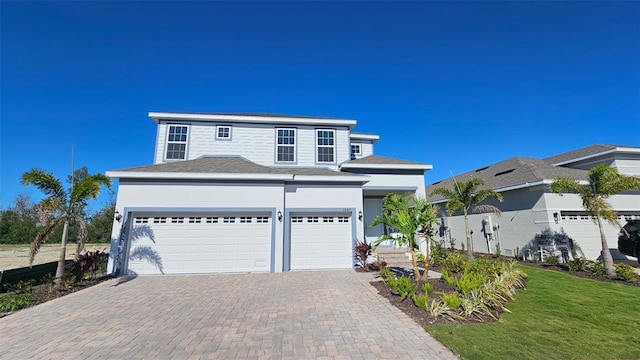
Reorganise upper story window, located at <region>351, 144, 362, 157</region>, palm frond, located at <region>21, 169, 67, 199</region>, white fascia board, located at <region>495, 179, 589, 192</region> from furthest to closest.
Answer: upper story window, located at <region>351, 144, 362, 157</region>, white fascia board, located at <region>495, 179, 589, 192</region>, palm frond, located at <region>21, 169, 67, 199</region>

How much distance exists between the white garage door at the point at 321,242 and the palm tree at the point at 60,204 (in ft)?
23.4

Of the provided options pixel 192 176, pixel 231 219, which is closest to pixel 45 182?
pixel 192 176

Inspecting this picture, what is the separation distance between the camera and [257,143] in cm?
1454

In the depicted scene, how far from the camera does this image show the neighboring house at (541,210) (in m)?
12.2

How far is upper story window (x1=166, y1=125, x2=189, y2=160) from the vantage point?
13914 mm

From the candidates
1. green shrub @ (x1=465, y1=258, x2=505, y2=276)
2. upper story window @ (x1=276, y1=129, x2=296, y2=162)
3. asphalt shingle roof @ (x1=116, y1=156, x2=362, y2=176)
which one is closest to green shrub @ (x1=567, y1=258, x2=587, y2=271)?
green shrub @ (x1=465, y1=258, x2=505, y2=276)

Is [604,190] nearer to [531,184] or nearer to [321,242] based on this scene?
[531,184]

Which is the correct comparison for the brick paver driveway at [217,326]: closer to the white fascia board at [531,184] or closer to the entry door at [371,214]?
the entry door at [371,214]

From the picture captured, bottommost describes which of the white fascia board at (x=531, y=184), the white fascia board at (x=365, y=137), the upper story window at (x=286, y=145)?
the white fascia board at (x=531, y=184)

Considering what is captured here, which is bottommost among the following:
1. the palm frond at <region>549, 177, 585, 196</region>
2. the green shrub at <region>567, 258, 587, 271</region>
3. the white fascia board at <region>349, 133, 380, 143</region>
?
the green shrub at <region>567, 258, 587, 271</region>

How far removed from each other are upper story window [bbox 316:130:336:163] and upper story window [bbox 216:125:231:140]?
5.21m

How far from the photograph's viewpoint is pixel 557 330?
481cm

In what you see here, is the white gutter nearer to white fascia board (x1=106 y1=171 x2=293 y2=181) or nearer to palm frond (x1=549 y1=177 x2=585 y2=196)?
white fascia board (x1=106 y1=171 x2=293 y2=181)

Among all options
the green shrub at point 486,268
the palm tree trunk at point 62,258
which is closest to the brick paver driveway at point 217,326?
the palm tree trunk at point 62,258
